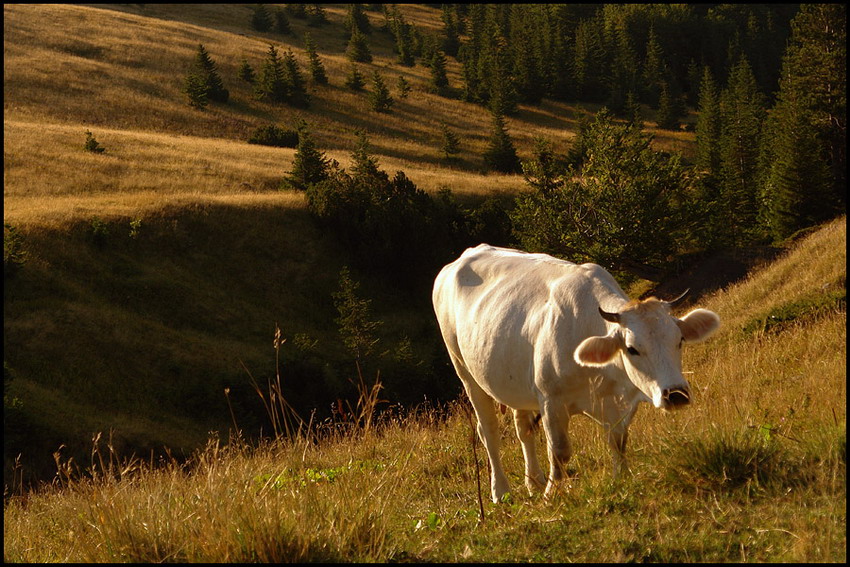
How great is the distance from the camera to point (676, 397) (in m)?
4.66

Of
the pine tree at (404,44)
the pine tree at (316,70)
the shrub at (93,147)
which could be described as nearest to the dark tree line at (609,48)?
the pine tree at (404,44)

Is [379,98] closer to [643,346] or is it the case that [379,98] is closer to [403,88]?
[403,88]

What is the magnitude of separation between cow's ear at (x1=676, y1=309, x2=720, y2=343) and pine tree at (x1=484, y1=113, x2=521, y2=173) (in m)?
61.8

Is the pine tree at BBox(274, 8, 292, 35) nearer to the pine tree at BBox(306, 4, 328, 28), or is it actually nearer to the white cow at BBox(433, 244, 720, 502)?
the pine tree at BBox(306, 4, 328, 28)

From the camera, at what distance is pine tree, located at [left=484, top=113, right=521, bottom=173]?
66062 millimetres

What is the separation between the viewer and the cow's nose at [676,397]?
4.61 meters

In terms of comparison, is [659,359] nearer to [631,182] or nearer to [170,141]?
[631,182]

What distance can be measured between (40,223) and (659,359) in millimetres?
38468

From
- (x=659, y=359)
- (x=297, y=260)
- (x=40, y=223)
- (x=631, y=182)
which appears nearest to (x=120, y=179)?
(x=40, y=223)

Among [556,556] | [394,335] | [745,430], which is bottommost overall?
[394,335]

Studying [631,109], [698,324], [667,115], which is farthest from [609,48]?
[698,324]

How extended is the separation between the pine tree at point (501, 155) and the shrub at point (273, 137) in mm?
18183

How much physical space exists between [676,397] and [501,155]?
6288 cm

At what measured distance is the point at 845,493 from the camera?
3.93 m
